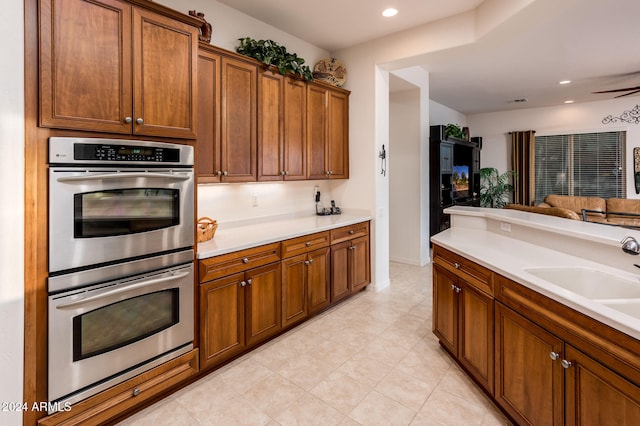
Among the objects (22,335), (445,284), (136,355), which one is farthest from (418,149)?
(22,335)

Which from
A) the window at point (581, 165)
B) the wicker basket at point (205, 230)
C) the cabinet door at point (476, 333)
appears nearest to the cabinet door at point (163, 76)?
the wicker basket at point (205, 230)

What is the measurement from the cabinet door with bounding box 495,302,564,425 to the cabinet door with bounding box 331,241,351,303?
181 centimetres

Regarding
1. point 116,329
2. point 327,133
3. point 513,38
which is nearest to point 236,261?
point 116,329

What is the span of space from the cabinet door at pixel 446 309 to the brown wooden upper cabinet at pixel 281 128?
172cm

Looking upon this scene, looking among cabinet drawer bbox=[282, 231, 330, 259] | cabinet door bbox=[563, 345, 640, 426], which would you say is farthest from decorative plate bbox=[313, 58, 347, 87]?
cabinet door bbox=[563, 345, 640, 426]

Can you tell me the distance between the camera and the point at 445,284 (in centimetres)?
257

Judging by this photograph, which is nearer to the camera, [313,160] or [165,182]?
[165,182]

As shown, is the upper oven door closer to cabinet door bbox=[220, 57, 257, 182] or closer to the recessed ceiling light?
cabinet door bbox=[220, 57, 257, 182]

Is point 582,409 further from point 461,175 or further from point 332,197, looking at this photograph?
point 461,175

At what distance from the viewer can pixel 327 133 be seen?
3.86m

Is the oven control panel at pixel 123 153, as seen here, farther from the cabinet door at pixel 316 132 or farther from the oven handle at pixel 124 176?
the cabinet door at pixel 316 132

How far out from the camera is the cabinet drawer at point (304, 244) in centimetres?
292

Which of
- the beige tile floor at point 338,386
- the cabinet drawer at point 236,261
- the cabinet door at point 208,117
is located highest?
the cabinet door at point 208,117

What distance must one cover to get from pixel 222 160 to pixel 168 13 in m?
1.07
